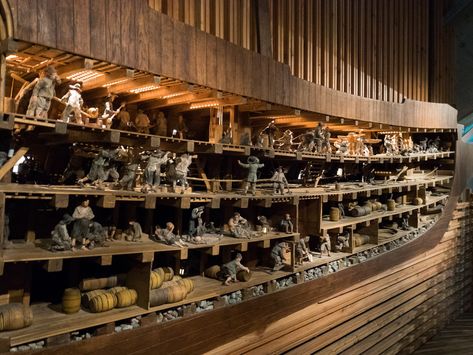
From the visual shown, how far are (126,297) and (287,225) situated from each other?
3133 millimetres

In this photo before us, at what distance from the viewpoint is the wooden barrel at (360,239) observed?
9297 mm

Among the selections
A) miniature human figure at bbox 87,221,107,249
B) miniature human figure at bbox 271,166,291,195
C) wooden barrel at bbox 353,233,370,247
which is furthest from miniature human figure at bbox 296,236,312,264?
miniature human figure at bbox 87,221,107,249

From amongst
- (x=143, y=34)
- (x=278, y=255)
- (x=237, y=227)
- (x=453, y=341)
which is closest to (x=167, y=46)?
(x=143, y=34)

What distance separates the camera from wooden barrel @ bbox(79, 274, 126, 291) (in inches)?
189

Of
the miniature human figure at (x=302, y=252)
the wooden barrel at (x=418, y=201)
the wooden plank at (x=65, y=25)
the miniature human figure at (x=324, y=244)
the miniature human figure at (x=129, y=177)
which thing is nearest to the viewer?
the wooden plank at (x=65, y=25)

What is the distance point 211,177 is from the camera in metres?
6.85

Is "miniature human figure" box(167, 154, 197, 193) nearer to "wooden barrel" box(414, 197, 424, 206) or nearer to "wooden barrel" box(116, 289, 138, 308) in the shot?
"wooden barrel" box(116, 289, 138, 308)

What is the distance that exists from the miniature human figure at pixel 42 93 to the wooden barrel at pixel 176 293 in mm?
2529

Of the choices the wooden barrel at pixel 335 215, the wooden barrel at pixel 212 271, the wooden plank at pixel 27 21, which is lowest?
the wooden barrel at pixel 212 271

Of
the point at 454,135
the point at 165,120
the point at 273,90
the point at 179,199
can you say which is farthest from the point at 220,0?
the point at 454,135

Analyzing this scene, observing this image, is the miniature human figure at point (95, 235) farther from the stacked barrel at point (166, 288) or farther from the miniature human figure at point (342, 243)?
the miniature human figure at point (342, 243)

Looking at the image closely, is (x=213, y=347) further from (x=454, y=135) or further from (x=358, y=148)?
(x=454, y=135)

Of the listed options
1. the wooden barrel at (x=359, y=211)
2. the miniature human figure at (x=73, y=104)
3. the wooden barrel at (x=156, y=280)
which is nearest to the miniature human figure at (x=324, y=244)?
the wooden barrel at (x=359, y=211)

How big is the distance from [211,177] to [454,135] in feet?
32.1
